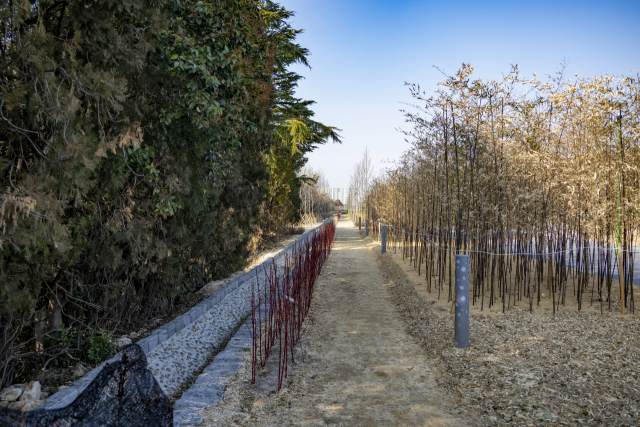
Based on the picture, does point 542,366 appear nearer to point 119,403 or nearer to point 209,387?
point 209,387

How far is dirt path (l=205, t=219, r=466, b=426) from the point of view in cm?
234

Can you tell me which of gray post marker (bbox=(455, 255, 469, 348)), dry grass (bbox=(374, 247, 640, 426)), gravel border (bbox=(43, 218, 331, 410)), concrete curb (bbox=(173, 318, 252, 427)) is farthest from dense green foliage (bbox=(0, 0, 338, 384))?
dry grass (bbox=(374, 247, 640, 426))

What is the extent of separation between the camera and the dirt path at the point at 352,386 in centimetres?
234

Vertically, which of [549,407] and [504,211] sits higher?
[504,211]

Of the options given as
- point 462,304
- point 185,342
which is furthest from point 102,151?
point 462,304

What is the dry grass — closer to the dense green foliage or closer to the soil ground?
the soil ground

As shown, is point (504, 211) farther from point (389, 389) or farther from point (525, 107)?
point (389, 389)

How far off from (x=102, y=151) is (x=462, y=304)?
318 cm

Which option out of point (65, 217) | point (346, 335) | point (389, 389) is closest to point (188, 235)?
point (65, 217)

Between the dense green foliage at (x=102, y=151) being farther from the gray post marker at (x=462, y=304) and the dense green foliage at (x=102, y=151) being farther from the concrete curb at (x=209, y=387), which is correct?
the gray post marker at (x=462, y=304)

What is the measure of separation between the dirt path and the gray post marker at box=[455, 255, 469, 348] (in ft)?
1.25

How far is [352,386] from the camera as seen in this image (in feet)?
9.16

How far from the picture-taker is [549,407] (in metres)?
2.36

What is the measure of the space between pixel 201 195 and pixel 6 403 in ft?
7.68
